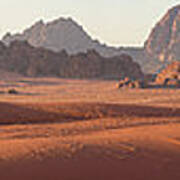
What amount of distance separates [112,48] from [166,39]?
27.2m

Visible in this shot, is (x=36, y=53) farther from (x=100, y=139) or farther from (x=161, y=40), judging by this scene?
(x=161, y=40)

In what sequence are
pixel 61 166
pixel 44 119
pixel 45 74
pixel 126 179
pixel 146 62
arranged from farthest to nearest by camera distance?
pixel 146 62 → pixel 45 74 → pixel 44 119 → pixel 61 166 → pixel 126 179

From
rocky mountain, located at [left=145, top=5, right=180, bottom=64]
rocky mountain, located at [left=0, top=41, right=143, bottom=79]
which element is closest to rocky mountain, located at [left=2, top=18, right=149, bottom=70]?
rocky mountain, located at [left=145, top=5, right=180, bottom=64]

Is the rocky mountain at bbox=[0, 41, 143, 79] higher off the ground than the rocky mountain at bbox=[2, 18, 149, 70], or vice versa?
the rocky mountain at bbox=[2, 18, 149, 70]

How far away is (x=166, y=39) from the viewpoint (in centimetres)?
13275

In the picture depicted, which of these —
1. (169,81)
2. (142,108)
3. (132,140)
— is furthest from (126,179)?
(169,81)

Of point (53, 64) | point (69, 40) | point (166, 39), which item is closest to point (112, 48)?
point (69, 40)

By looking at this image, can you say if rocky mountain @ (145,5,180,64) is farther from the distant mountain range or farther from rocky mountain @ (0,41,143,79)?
rocky mountain @ (0,41,143,79)

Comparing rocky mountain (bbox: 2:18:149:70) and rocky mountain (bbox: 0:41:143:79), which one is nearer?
rocky mountain (bbox: 0:41:143:79)

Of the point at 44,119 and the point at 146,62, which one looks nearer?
the point at 44,119

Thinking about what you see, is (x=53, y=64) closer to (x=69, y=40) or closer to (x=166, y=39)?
(x=69, y=40)

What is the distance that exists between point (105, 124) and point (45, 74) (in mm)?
49440

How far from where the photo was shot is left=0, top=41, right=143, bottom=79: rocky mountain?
55.7 m

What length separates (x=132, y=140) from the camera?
4.80 m
